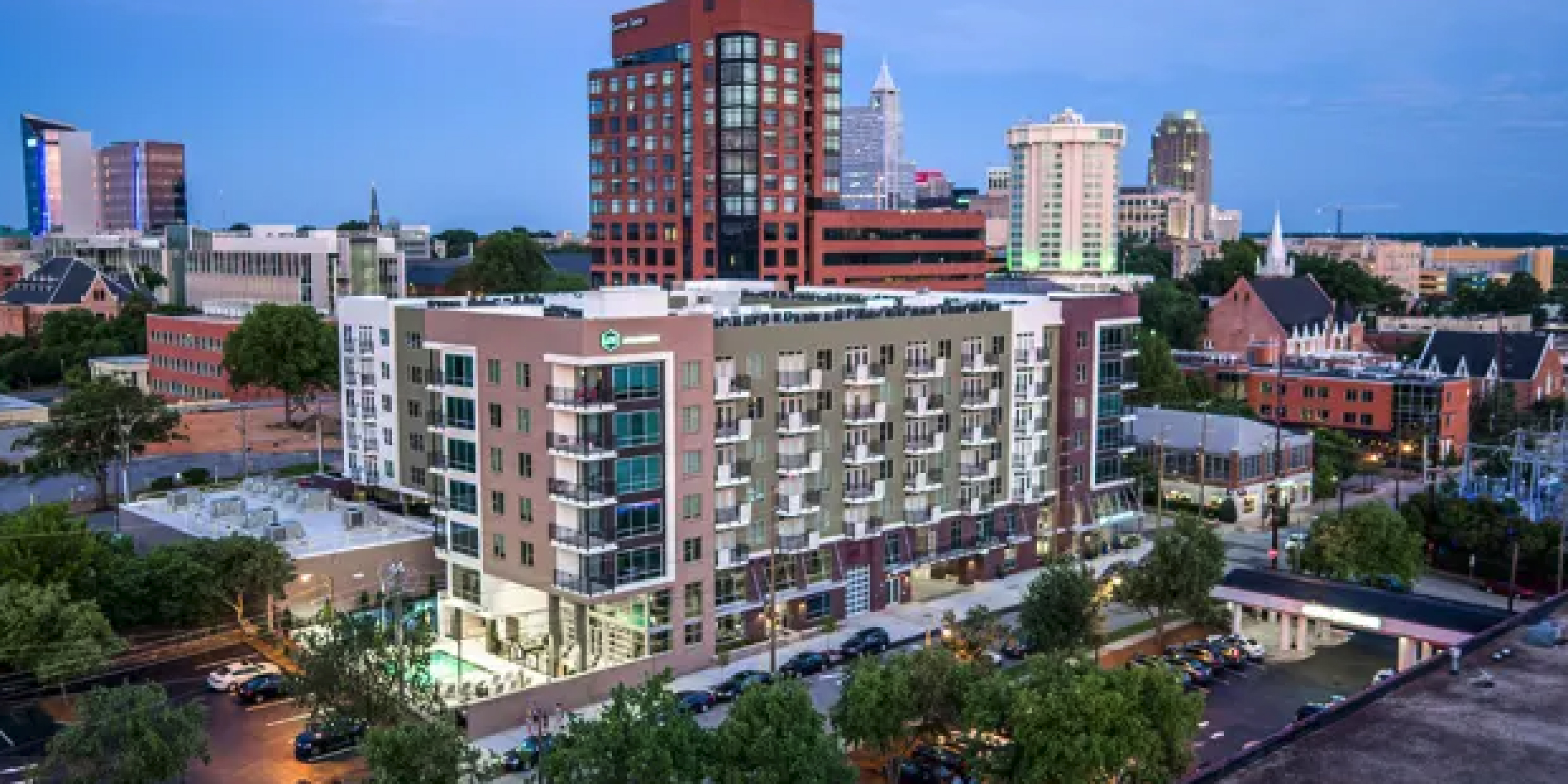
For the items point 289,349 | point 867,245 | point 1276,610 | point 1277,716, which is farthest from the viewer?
point 867,245

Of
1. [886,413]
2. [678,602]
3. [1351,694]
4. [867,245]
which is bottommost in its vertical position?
[1351,694]

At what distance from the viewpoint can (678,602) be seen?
2363 inches

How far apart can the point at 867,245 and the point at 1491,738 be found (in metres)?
103

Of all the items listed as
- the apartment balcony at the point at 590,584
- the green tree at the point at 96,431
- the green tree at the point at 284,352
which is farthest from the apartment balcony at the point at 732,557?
the green tree at the point at 284,352

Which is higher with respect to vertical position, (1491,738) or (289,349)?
(289,349)

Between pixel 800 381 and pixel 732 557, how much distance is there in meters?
9.35

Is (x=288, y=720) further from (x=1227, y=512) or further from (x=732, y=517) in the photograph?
(x=1227, y=512)

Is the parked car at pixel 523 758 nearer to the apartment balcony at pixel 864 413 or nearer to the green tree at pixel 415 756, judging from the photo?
the green tree at pixel 415 756

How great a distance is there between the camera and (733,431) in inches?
2457

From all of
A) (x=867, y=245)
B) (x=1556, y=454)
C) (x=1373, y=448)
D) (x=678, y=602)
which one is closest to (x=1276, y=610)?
(x=678, y=602)

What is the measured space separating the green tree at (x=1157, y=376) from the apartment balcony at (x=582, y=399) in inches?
2870

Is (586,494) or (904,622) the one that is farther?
(904,622)

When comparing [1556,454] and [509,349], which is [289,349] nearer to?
[509,349]

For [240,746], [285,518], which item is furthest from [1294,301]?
[240,746]
